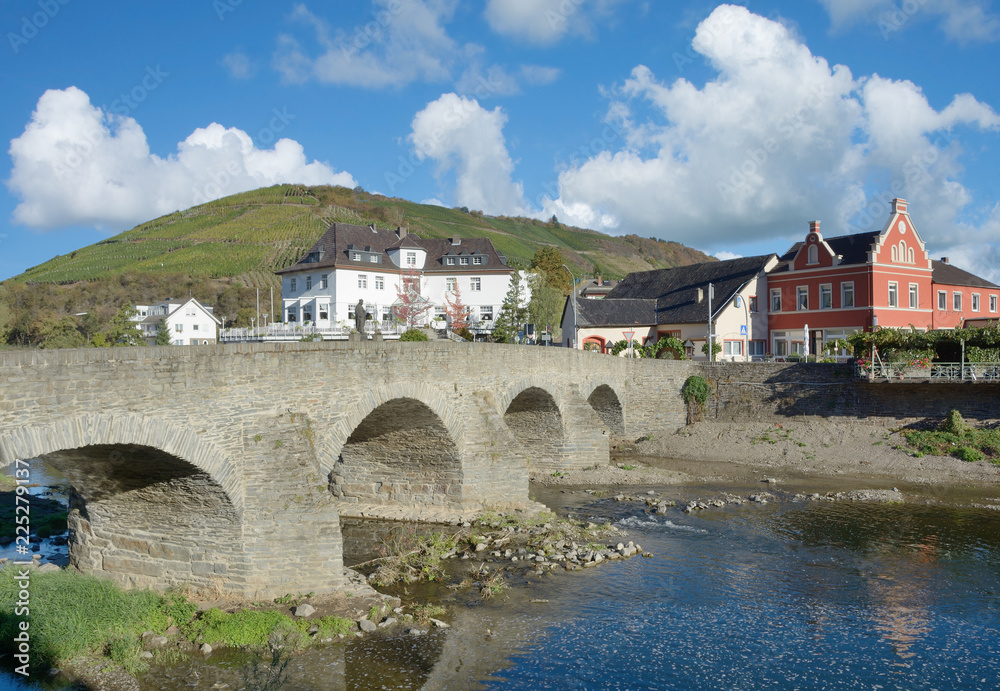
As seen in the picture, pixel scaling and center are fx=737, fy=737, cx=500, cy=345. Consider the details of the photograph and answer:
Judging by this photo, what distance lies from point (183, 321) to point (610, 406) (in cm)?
3538

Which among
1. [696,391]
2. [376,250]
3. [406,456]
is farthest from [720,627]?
[376,250]

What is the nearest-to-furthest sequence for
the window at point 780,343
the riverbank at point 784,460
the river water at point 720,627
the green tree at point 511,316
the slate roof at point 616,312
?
the river water at point 720,627 < the riverbank at point 784,460 < the window at point 780,343 < the slate roof at point 616,312 < the green tree at point 511,316

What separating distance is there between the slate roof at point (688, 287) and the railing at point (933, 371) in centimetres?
1315

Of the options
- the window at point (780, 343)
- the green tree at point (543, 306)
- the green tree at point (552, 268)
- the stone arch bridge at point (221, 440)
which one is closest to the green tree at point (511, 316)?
the green tree at point (543, 306)

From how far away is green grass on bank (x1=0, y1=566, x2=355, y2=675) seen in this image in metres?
12.7

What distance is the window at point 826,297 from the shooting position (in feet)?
146

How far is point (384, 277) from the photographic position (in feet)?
189

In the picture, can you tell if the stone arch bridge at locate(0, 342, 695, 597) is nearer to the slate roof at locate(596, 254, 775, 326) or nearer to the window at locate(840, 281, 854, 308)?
the slate roof at locate(596, 254, 775, 326)

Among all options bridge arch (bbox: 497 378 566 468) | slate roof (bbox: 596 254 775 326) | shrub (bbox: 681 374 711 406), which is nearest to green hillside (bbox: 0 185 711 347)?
bridge arch (bbox: 497 378 566 468)

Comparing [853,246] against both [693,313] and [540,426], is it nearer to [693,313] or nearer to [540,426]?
[693,313]

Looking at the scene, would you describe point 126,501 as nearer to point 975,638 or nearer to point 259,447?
point 259,447

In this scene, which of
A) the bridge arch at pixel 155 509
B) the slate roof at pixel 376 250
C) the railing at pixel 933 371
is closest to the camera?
the bridge arch at pixel 155 509

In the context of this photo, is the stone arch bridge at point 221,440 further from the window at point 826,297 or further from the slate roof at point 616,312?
the window at point 826,297

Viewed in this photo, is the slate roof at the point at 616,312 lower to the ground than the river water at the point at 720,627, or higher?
higher
